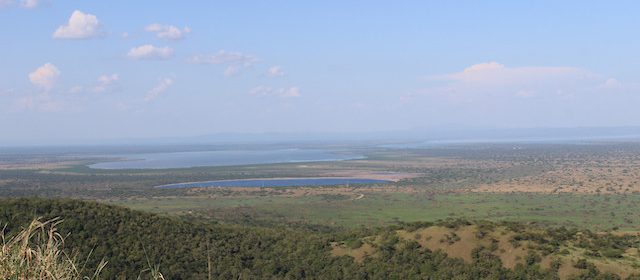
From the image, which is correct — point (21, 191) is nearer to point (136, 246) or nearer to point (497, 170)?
point (136, 246)

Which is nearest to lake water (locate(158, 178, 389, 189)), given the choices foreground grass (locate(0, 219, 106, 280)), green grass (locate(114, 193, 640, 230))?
green grass (locate(114, 193, 640, 230))

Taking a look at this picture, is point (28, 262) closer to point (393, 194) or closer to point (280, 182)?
point (393, 194)

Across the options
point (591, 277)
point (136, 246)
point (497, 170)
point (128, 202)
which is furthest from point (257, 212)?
point (497, 170)

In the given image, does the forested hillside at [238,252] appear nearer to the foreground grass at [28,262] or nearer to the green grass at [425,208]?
the foreground grass at [28,262]

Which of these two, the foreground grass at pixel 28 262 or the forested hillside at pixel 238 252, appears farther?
the forested hillside at pixel 238 252

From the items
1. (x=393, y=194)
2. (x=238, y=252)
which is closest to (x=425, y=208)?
(x=393, y=194)

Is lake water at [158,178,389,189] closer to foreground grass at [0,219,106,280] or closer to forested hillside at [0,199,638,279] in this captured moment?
forested hillside at [0,199,638,279]

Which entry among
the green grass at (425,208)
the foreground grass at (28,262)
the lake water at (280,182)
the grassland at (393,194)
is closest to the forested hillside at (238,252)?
the foreground grass at (28,262)

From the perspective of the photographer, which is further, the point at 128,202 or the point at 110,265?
the point at 128,202
